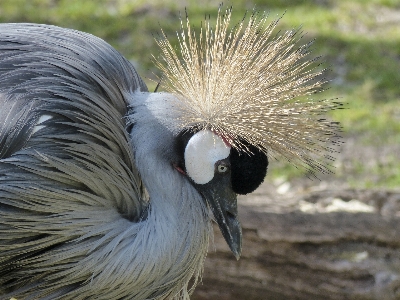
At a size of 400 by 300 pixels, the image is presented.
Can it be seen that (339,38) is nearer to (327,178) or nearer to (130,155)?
(327,178)

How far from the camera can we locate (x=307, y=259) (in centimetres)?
258

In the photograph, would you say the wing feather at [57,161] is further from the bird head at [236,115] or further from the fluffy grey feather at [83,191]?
the bird head at [236,115]

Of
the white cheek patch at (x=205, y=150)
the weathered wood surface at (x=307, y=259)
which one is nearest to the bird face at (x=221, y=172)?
the white cheek patch at (x=205, y=150)

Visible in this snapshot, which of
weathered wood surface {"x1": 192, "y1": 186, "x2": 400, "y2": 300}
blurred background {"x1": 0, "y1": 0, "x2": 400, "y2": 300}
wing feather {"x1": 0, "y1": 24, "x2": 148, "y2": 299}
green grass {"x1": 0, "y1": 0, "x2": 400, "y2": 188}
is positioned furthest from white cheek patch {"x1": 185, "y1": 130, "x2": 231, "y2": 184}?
green grass {"x1": 0, "y1": 0, "x2": 400, "y2": 188}

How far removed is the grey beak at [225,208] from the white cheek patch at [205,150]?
0.05m

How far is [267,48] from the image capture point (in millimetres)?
1961

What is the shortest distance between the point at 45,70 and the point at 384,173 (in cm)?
232

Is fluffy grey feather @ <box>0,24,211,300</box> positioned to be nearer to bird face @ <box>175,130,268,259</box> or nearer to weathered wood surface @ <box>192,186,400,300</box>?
bird face @ <box>175,130,268,259</box>

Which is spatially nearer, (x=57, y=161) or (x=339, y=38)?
(x=57, y=161)

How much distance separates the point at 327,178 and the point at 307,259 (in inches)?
44.7

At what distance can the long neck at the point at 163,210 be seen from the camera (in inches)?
74.2

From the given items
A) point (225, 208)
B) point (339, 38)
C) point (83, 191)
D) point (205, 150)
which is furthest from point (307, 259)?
point (339, 38)

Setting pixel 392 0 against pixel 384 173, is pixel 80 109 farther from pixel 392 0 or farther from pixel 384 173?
pixel 392 0

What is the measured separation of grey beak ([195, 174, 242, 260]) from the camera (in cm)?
191
